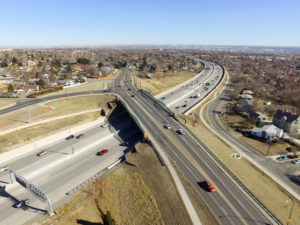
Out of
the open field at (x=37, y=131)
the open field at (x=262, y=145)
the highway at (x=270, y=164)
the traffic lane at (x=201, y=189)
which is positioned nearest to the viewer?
the traffic lane at (x=201, y=189)

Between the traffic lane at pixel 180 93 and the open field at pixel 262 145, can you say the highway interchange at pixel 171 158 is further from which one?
the traffic lane at pixel 180 93

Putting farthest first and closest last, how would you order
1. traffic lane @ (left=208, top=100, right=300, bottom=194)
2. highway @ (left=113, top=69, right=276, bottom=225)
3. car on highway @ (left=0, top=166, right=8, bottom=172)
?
car on highway @ (left=0, top=166, right=8, bottom=172) < traffic lane @ (left=208, top=100, right=300, bottom=194) < highway @ (left=113, top=69, right=276, bottom=225)

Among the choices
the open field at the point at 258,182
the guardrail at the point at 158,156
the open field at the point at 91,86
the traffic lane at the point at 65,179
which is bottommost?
the traffic lane at the point at 65,179

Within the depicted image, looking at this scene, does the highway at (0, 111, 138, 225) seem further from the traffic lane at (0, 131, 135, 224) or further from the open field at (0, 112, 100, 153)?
the open field at (0, 112, 100, 153)

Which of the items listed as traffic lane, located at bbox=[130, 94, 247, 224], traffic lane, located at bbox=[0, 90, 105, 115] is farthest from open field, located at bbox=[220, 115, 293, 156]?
traffic lane, located at bbox=[0, 90, 105, 115]

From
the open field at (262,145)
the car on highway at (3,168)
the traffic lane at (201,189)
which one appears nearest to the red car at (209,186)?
the traffic lane at (201,189)

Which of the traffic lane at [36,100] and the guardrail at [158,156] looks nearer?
the guardrail at [158,156]
